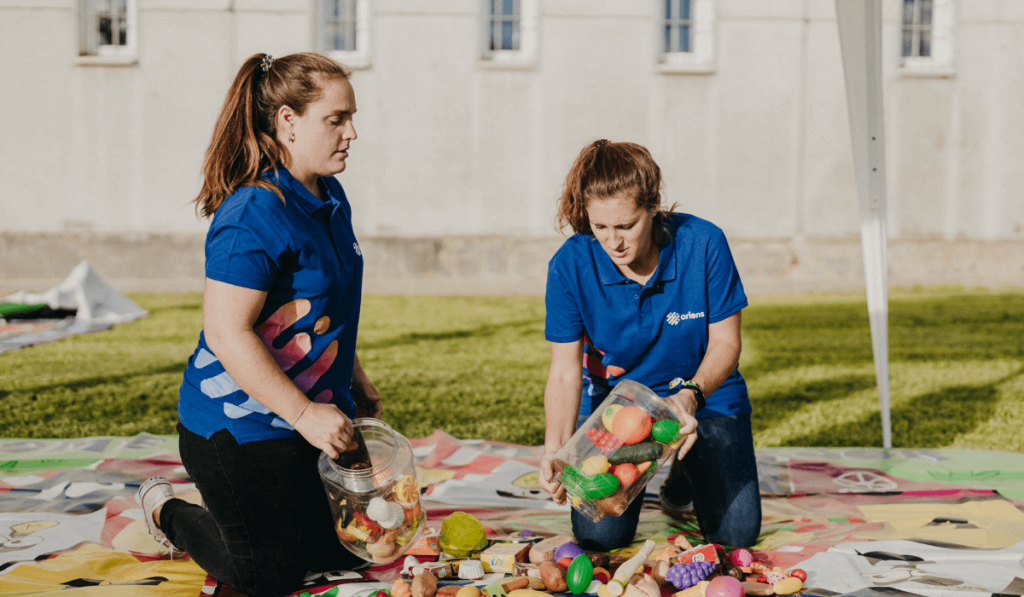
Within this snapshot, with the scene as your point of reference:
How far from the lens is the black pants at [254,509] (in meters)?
2.57

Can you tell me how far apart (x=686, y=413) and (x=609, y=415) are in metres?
0.24

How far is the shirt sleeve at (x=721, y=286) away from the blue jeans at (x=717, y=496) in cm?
42

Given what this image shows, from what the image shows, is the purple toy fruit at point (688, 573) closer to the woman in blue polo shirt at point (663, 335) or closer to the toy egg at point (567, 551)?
the toy egg at point (567, 551)

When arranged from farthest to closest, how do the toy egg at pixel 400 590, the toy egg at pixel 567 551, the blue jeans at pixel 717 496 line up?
the blue jeans at pixel 717 496 < the toy egg at pixel 567 551 < the toy egg at pixel 400 590

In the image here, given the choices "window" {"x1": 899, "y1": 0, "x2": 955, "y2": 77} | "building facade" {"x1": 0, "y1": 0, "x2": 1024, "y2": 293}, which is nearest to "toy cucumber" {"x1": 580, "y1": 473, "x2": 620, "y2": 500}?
A: "building facade" {"x1": 0, "y1": 0, "x2": 1024, "y2": 293}

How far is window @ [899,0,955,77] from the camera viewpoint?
1350cm

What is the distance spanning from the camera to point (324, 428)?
2.41 metres

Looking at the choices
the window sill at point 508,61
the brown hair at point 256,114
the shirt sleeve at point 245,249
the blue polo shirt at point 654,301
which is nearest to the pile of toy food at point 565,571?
the blue polo shirt at point 654,301

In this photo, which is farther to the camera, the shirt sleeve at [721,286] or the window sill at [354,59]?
the window sill at [354,59]

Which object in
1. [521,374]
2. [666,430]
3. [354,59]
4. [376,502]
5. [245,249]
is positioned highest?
[354,59]

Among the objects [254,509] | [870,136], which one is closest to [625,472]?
[254,509]

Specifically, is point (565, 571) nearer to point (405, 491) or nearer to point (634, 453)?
point (634, 453)

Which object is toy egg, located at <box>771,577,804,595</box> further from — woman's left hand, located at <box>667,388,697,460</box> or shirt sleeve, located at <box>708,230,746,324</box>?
shirt sleeve, located at <box>708,230,746,324</box>

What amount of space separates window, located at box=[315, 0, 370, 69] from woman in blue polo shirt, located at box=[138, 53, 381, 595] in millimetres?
11170
